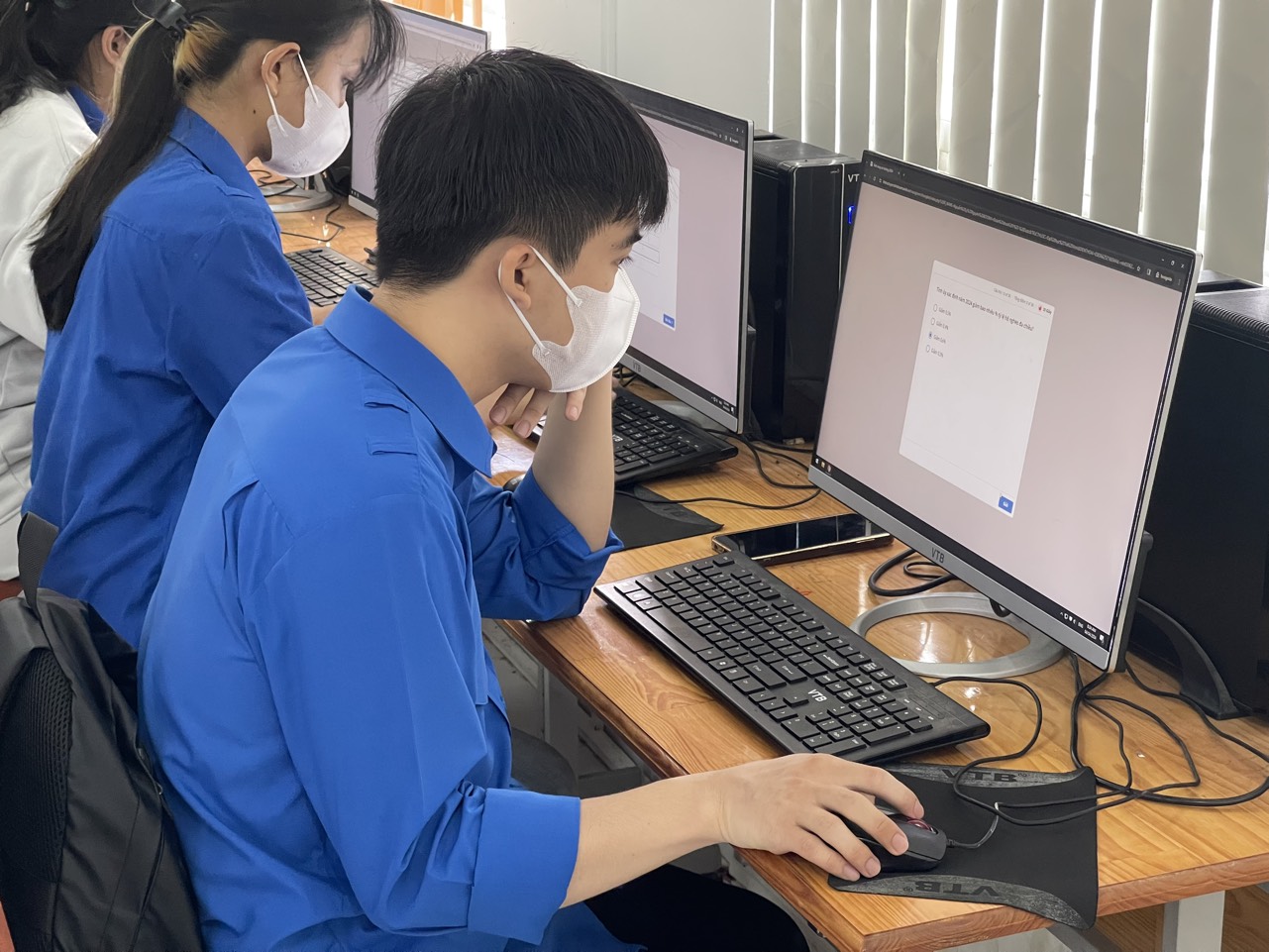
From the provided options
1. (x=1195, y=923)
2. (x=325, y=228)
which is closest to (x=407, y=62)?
(x=325, y=228)

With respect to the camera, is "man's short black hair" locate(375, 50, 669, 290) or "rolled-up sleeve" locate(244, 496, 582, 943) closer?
"rolled-up sleeve" locate(244, 496, 582, 943)

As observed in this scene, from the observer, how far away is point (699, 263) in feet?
6.19

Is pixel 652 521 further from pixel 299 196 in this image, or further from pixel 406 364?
pixel 299 196

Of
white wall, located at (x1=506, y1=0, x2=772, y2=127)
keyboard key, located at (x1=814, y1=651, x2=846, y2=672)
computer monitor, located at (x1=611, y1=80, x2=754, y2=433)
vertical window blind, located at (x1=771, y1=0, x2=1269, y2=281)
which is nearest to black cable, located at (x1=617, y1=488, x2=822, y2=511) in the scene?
computer monitor, located at (x1=611, y1=80, x2=754, y2=433)

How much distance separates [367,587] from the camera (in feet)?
3.11

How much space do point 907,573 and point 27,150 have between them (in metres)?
1.42

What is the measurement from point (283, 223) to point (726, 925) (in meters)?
2.34

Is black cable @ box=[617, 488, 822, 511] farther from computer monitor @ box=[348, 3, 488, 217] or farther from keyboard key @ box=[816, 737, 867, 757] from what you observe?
computer monitor @ box=[348, 3, 488, 217]

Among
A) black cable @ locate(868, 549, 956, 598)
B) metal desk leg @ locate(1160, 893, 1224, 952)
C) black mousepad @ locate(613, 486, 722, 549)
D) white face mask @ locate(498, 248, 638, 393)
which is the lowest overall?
metal desk leg @ locate(1160, 893, 1224, 952)

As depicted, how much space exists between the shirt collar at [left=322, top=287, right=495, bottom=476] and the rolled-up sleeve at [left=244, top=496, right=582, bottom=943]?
0.14m

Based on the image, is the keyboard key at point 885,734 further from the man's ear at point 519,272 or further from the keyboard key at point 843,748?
the man's ear at point 519,272

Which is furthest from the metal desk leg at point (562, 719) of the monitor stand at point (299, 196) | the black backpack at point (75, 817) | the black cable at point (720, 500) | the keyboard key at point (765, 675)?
the monitor stand at point (299, 196)

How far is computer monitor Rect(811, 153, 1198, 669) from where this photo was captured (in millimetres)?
1181

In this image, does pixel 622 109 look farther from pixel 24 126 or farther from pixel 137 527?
pixel 24 126
